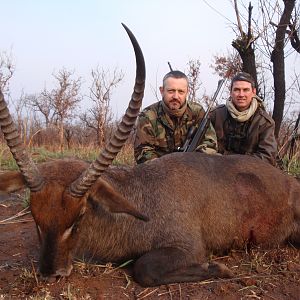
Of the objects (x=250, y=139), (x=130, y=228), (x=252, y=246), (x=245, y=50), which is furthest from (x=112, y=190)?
(x=245, y=50)

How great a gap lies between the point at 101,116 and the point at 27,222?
12601mm

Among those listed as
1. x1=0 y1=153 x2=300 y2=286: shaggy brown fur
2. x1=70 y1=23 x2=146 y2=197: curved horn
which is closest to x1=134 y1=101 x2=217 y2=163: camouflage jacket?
x1=0 y1=153 x2=300 y2=286: shaggy brown fur

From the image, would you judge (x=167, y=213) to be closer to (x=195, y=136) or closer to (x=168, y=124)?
(x=195, y=136)

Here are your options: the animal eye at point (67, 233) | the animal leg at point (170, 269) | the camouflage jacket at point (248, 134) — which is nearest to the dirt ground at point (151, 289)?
the animal leg at point (170, 269)

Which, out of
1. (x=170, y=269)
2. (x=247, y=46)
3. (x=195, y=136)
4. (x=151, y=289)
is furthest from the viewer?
Result: (x=247, y=46)

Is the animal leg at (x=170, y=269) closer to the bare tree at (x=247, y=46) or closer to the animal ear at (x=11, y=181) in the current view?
the animal ear at (x=11, y=181)

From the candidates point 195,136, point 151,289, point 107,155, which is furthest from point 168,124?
point 151,289

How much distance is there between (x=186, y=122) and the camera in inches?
305

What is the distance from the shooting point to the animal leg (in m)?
4.23

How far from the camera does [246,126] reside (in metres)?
7.86

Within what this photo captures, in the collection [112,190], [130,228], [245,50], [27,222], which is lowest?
[27,222]

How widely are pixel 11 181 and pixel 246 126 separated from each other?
456cm

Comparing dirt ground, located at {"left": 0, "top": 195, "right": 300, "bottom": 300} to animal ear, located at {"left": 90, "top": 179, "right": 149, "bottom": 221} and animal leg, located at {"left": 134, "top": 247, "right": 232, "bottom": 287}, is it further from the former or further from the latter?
animal ear, located at {"left": 90, "top": 179, "right": 149, "bottom": 221}

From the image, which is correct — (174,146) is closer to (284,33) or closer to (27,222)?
(27,222)
